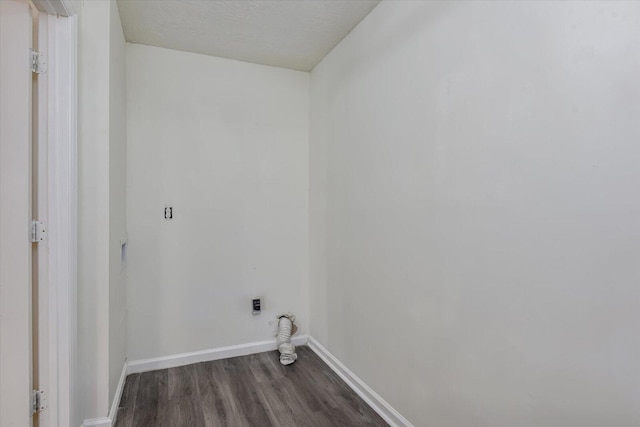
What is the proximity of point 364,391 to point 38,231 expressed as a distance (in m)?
2.10

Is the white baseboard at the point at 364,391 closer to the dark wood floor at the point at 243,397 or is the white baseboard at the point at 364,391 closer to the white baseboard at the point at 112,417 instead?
the dark wood floor at the point at 243,397

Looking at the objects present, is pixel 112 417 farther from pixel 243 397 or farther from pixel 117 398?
pixel 243 397

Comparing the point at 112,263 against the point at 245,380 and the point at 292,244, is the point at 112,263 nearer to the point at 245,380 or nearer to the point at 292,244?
the point at 245,380

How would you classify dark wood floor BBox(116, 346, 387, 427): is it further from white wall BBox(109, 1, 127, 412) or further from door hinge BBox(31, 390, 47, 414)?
door hinge BBox(31, 390, 47, 414)

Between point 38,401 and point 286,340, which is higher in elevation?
point 38,401

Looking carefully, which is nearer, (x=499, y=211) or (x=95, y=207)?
(x=499, y=211)

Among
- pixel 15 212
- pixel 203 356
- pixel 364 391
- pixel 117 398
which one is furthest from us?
pixel 203 356

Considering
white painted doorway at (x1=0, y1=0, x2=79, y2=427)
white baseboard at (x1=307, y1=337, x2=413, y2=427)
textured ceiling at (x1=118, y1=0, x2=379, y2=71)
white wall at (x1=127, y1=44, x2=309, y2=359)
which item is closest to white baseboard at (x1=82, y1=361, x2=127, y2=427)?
white painted doorway at (x1=0, y1=0, x2=79, y2=427)

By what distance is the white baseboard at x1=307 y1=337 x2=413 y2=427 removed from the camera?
6.48 feet

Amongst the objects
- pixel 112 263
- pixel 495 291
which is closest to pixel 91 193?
pixel 112 263

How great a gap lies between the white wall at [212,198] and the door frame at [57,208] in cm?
99

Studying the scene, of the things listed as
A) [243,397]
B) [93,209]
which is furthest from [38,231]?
[243,397]

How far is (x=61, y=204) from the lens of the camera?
65.6 inches

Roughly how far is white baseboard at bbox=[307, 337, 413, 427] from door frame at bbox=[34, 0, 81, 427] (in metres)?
1.66
